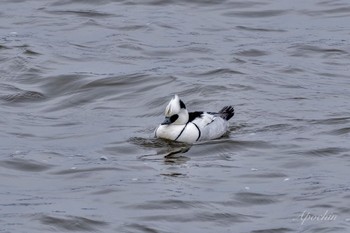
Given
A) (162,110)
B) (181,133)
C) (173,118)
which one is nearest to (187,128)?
(181,133)

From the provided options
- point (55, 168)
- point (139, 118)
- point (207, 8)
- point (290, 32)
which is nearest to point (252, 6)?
point (207, 8)

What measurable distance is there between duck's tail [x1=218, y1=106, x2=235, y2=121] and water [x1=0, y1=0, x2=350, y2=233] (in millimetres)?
187

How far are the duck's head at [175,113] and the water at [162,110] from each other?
36 cm

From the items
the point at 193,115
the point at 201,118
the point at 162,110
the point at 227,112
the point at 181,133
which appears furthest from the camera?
the point at 162,110

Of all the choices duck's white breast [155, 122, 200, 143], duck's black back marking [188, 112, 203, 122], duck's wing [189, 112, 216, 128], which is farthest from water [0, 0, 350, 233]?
duck's black back marking [188, 112, 203, 122]

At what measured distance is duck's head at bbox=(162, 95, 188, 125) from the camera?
54.0ft

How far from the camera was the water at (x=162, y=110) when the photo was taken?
41.5 feet

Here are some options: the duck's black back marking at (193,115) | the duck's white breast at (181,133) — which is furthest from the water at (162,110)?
the duck's black back marking at (193,115)

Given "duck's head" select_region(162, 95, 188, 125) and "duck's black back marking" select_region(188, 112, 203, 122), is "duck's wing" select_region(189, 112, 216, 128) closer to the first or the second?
"duck's black back marking" select_region(188, 112, 203, 122)

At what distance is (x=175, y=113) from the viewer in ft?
54.3

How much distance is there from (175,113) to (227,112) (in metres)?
1.00

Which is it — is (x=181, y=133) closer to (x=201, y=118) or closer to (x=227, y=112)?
(x=201, y=118)

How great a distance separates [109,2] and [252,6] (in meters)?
3.07

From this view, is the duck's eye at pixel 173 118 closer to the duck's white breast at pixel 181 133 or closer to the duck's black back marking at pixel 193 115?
the duck's white breast at pixel 181 133
